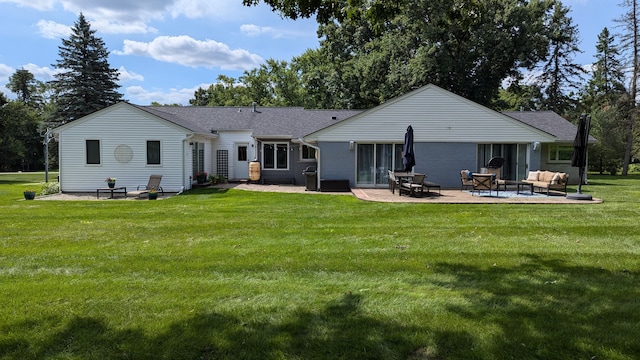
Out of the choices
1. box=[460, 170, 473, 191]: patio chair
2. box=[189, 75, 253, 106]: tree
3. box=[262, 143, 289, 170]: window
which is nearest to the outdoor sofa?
box=[460, 170, 473, 191]: patio chair

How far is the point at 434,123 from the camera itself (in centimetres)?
1808

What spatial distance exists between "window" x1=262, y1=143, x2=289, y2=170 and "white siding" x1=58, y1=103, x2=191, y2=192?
16.4ft

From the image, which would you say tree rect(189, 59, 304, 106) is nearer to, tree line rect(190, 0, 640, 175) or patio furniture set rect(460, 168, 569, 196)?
tree line rect(190, 0, 640, 175)

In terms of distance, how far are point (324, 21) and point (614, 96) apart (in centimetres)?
5286

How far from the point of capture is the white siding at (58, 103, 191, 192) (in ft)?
57.2

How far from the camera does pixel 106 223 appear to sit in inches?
373

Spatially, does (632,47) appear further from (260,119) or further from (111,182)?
(111,182)

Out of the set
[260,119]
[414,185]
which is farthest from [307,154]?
[414,185]

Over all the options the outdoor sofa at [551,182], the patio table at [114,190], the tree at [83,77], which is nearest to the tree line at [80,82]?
the tree at [83,77]

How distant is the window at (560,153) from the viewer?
73.5ft

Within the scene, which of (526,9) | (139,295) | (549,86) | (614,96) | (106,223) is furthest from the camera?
(614,96)

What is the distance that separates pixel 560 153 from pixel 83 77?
34.1 metres

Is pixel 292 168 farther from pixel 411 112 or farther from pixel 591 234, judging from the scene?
pixel 591 234

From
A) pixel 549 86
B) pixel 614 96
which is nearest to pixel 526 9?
pixel 549 86
